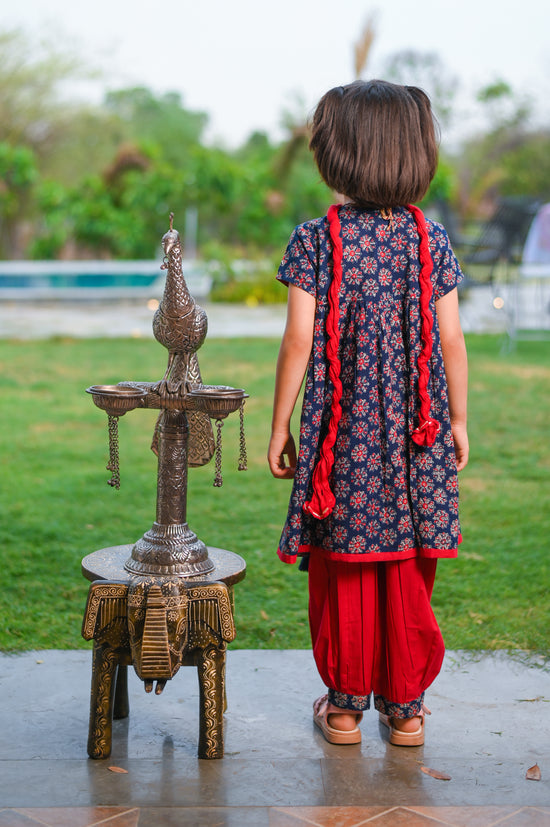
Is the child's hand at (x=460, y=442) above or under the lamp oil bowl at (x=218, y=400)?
under

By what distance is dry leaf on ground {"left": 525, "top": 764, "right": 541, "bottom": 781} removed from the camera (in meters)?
1.80

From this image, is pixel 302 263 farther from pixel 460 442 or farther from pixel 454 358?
pixel 460 442

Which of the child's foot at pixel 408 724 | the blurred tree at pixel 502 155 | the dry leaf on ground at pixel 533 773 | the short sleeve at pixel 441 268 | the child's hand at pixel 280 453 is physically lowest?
the dry leaf on ground at pixel 533 773

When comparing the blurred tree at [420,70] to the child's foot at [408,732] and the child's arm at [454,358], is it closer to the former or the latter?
the child's arm at [454,358]

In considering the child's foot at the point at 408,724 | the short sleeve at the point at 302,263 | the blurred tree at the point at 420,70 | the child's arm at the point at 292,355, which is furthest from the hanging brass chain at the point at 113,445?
the blurred tree at the point at 420,70

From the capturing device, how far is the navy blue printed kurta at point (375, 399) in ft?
6.03

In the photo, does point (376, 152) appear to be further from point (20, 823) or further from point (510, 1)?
point (510, 1)

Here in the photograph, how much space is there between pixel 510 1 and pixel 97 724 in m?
35.8

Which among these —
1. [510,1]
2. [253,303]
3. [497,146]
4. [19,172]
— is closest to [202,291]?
[253,303]

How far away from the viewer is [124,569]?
6.41ft

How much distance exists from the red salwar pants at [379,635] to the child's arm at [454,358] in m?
0.31

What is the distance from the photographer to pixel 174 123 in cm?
2836

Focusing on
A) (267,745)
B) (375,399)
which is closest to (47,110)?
(375,399)

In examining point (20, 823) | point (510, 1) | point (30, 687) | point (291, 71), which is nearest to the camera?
point (20, 823)
